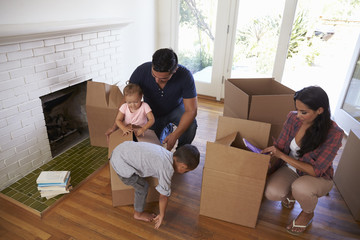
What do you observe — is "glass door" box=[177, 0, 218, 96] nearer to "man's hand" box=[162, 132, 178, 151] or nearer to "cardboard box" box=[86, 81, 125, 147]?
"cardboard box" box=[86, 81, 125, 147]

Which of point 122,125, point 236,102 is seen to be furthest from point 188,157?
point 236,102

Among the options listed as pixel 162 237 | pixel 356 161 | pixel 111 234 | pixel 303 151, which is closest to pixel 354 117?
pixel 356 161

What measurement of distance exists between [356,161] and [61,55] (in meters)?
2.33

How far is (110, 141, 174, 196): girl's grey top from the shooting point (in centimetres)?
144

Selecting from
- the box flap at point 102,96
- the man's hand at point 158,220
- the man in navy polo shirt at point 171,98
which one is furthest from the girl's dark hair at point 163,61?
the man's hand at point 158,220

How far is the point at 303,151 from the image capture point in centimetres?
155

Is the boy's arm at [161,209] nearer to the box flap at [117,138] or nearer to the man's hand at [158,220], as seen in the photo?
the man's hand at [158,220]

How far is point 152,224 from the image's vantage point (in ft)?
5.45

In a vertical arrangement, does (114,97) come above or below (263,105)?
below

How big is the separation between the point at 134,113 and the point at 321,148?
1260mm

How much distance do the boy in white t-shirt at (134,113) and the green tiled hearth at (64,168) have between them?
1.62ft

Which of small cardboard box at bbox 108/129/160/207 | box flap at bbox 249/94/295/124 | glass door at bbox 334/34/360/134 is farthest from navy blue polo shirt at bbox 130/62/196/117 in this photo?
glass door at bbox 334/34/360/134

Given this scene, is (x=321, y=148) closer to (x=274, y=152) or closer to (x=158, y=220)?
(x=274, y=152)

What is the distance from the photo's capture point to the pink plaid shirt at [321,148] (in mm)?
1454
